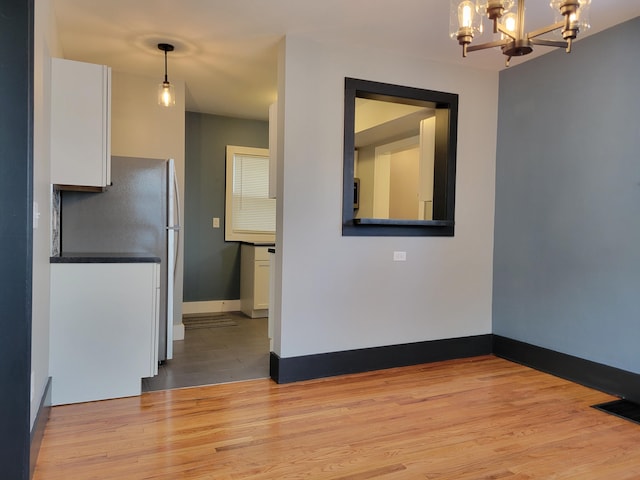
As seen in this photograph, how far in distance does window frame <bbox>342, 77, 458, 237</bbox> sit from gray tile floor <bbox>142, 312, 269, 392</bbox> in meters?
1.31

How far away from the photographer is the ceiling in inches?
106

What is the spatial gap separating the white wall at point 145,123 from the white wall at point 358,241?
1526mm

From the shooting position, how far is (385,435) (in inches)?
91.6

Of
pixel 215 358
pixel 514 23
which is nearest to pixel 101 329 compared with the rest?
pixel 215 358

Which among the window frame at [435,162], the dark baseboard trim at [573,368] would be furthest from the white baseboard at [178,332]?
the dark baseboard trim at [573,368]

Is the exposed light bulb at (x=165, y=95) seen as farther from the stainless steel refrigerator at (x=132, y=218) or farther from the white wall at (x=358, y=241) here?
the white wall at (x=358, y=241)

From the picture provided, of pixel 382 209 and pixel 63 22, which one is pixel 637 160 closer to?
pixel 382 209

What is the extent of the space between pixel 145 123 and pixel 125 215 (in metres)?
1.26

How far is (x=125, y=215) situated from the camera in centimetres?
329

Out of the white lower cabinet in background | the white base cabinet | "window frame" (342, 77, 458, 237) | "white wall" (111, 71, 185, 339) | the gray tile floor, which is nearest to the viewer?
the white lower cabinet in background

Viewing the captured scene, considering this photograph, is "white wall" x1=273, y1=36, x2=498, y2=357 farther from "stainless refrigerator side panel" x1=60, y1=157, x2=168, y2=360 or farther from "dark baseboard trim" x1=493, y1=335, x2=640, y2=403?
"stainless refrigerator side panel" x1=60, y1=157, x2=168, y2=360

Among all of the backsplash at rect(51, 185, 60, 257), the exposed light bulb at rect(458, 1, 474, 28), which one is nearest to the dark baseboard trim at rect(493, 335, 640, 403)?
the exposed light bulb at rect(458, 1, 474, 28)

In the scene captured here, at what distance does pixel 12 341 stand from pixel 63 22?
7.50 feet

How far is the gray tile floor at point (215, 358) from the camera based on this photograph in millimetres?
3115
